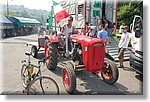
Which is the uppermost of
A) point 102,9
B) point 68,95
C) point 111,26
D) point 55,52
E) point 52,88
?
point 102,9

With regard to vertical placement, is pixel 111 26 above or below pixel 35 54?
above

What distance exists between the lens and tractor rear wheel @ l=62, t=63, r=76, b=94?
3479 millimetres

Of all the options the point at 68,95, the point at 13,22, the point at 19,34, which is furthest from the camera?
the point at 19,34

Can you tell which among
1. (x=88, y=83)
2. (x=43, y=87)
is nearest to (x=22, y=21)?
(x=88, y=83)

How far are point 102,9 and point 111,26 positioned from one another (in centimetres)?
104

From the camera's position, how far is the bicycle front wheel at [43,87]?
3154mm

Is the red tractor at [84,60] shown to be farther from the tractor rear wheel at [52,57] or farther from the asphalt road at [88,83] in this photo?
the asphalt road at [88,83]

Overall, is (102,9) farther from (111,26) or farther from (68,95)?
(68,95)

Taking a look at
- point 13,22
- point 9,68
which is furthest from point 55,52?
point 13,22

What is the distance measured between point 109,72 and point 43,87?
1.69 metres

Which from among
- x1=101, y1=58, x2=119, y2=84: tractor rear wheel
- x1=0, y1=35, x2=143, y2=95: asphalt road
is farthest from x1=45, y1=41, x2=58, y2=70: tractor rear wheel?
x1=101, y1=58, x2=119, y2=84: tractor rear wheel

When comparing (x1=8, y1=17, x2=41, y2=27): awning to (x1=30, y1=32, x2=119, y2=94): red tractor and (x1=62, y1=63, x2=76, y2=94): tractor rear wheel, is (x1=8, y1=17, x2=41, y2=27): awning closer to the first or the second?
(x1=30, y1=32, x2=119, y2=94): red tractor

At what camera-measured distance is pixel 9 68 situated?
16.8ft

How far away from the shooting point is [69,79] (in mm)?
3588
